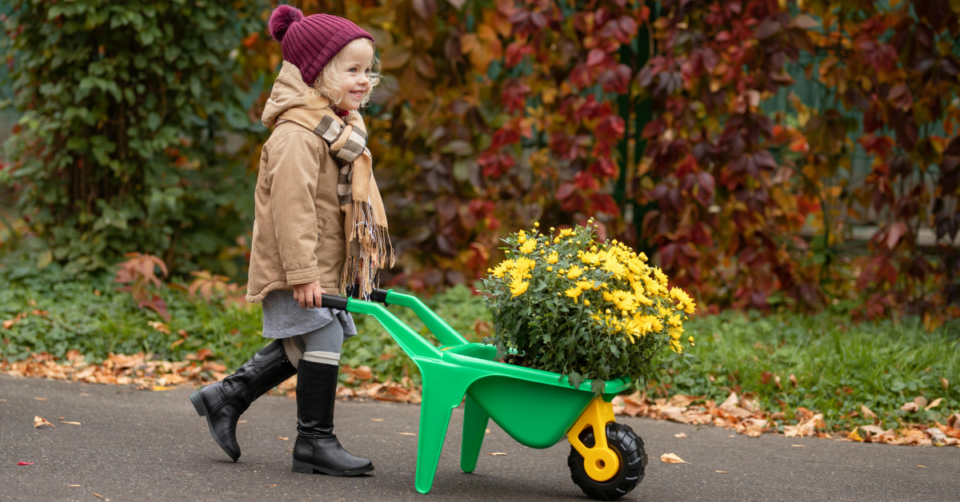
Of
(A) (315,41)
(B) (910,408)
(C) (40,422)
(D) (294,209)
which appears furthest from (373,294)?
(B) (910,408)

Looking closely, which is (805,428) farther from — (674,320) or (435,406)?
(435,406)

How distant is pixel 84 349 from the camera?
4.43m

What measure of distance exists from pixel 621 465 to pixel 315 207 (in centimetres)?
123

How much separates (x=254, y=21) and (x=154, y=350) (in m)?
2.27

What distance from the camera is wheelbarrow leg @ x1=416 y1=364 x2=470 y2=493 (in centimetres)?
252

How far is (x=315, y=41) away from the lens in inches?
106

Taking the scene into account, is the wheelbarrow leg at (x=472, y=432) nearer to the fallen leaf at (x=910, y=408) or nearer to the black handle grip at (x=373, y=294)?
the black handle grip at (x=373, y=294)

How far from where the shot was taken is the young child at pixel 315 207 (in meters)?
2.62

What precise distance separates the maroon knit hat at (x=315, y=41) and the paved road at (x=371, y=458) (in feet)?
4.25

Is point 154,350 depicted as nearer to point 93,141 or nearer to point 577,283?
point 93,141

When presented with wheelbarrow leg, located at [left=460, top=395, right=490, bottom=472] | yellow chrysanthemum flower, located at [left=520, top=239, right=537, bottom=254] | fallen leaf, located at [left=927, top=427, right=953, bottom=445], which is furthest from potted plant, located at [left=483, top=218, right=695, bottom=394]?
fallen leaf, located at [left=927, top=427, right=953, bottom=445]

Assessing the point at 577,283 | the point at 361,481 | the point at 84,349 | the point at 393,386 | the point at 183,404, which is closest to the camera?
the point at 577,283

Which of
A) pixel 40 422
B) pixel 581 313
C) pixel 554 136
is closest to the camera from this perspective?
pixel 581 313

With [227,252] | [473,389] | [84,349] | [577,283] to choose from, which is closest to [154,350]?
[84,349]
